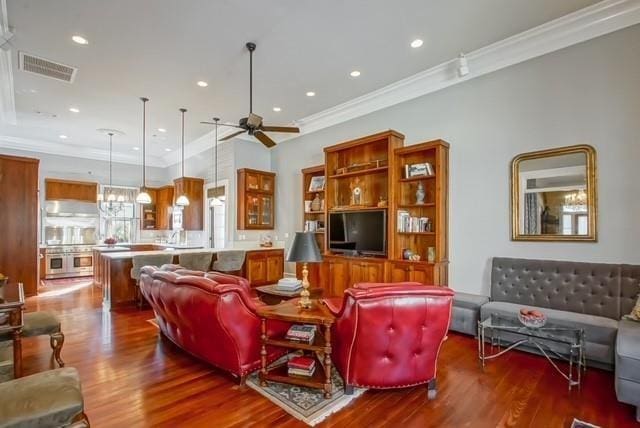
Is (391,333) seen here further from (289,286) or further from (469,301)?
(469,301)

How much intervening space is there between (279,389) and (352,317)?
0.90 metres

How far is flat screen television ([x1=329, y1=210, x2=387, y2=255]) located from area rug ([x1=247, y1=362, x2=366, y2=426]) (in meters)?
2.62

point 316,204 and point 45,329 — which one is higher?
point 316,204

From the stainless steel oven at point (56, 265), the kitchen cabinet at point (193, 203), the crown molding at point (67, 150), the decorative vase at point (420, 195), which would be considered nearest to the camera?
the decorative vase at point (420, 195)

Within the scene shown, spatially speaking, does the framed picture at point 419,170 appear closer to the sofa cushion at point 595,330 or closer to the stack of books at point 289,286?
the sofa cushion at point 595,330

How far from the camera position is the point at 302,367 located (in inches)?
107

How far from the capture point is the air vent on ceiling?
14.4 ft

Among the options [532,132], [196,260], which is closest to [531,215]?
[532,132]

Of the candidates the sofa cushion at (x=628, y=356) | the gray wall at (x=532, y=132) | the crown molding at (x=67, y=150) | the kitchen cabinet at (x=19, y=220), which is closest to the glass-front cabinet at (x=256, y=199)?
the gray wall at (x=532, y=132)

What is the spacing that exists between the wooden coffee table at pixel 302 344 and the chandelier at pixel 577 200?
10.1ft

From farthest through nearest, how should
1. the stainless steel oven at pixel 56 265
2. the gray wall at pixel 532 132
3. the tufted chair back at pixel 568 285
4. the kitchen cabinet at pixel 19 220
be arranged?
the stainless steel oven at pixel 56 265
the kitchen cabinet at pixel 19 220
the gray wall at pixel 532 132
the tufted chair back at pixel 568 285

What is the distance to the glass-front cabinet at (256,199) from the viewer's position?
7305 millimetres

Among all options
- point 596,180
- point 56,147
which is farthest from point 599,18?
point 56,147

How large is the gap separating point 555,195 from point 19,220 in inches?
337
